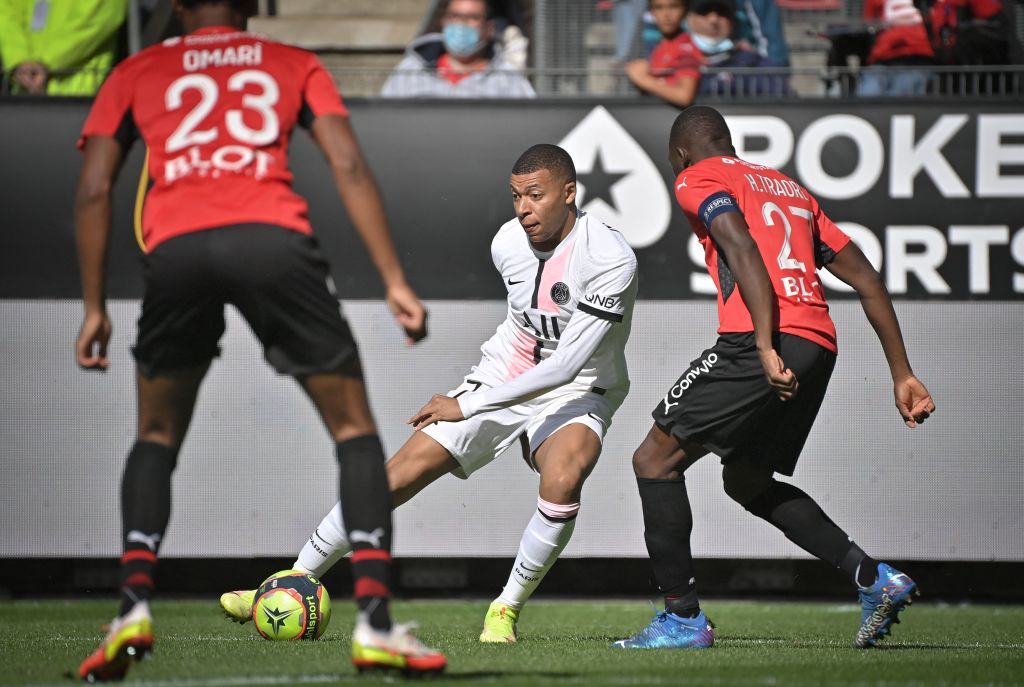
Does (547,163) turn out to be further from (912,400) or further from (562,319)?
(912,400)

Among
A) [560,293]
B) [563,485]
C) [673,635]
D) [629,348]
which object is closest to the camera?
[673,635]

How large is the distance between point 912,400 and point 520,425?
158 centimetres

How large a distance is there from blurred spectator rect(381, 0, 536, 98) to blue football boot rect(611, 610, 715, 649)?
3.97m

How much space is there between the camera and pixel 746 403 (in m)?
5.13

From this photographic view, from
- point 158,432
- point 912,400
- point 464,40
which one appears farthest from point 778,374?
point 464,40

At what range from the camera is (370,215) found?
150 inches

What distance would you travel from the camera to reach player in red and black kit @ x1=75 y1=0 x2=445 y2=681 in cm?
377

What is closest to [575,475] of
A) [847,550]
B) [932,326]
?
[847,550]

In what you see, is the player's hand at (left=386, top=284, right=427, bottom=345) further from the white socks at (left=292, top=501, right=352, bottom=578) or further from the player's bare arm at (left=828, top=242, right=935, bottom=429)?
the player's bare arm at (left=828, top=242, right=935, bottom=429)

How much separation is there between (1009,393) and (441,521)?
3.35 metres

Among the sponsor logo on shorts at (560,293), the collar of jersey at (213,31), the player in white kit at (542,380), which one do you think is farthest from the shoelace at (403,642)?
the sponsor logo on shorts at (560,293)

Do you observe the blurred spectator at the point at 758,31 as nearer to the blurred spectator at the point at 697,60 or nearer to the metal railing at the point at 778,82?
the blurred spectator at the point at 697,60

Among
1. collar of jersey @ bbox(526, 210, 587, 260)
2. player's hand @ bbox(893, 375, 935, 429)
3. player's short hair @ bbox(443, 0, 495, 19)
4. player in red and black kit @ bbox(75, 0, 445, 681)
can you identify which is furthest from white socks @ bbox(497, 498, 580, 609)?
player's short hair @ bbox(443, 0, 495, 19)

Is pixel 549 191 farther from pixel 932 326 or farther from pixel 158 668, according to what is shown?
pixel 932 326
